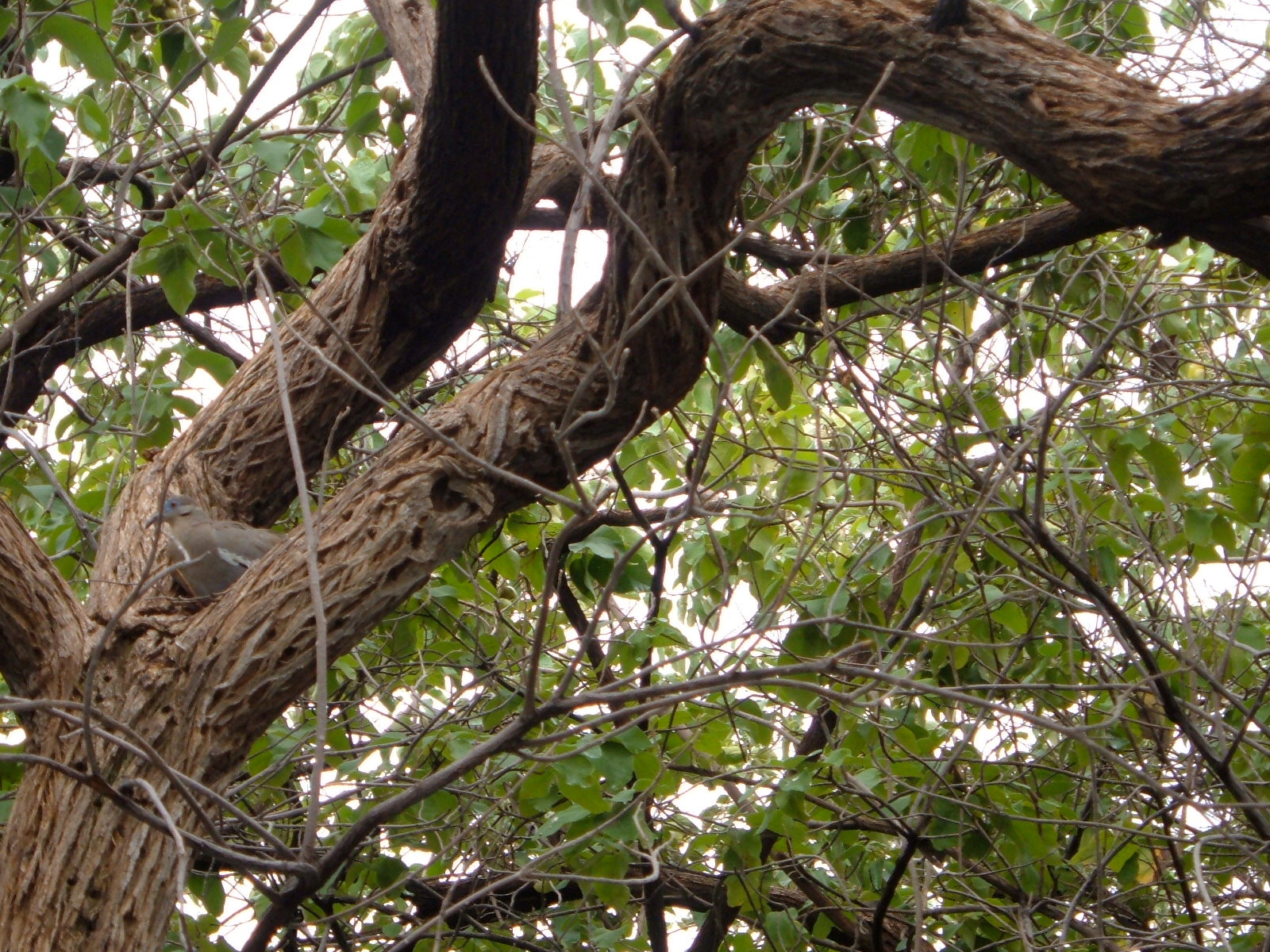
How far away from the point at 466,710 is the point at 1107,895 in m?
1.77

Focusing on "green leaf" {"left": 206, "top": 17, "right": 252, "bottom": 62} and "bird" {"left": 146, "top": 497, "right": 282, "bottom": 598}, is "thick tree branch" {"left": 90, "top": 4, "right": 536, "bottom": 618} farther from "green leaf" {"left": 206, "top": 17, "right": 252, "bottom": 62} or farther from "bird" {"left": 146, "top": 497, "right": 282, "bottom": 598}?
"green leaf" {"left": 206, "top": 17, "right": 252, "bottom": 62}

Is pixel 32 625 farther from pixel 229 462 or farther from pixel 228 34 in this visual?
pixel 228 34

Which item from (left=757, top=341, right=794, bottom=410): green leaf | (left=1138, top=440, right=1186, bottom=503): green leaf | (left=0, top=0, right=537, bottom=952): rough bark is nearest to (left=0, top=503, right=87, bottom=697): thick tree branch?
(left=0, top=0, right=537, bottom=952): rough bark

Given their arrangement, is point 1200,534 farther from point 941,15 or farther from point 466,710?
point 466,710

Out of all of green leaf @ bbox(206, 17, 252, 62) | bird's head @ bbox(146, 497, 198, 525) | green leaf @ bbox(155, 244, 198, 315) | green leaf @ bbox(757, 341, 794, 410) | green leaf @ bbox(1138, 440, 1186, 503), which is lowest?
bird's head @ bbox(146, 497, 198, 525)

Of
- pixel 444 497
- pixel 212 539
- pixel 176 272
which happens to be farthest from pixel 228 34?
pixel 212 539

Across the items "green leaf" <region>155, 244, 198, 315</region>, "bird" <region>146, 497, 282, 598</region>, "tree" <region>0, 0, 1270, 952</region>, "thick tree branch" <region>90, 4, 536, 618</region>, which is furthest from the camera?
"bird" <region>146, 497, 282, 598</region>

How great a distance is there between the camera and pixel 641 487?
4086 mm

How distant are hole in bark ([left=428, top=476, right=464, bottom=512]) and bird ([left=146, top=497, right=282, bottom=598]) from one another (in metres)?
0.52

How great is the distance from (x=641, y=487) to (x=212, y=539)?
5.20 feet

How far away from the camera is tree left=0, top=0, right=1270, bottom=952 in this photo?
190cm

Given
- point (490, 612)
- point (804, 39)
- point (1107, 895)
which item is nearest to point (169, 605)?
point (490, 612)

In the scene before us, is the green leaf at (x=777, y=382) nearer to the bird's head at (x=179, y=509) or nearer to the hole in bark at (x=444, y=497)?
the hole in bark at (x=444, y=497)

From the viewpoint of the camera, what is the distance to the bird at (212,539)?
268 cm
